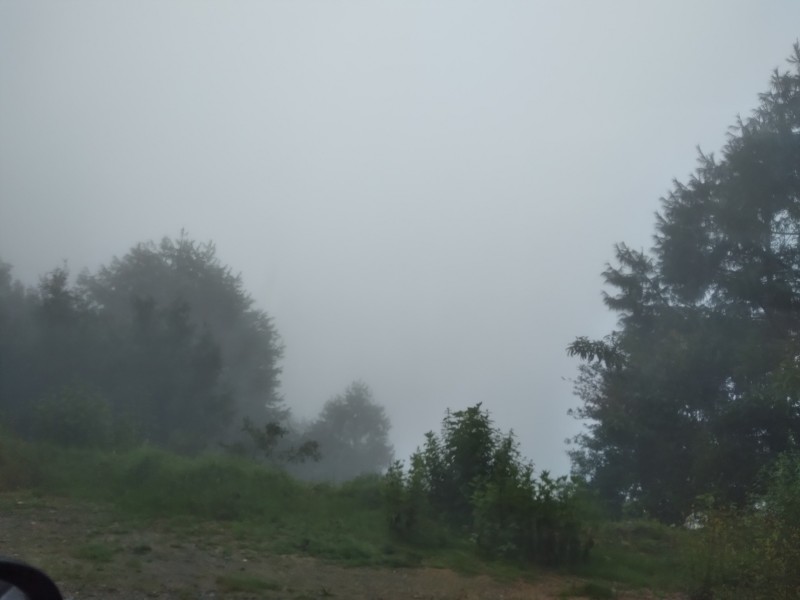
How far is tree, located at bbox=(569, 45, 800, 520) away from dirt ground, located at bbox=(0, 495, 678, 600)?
10303 millimetres

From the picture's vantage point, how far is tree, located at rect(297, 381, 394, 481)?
2445cm

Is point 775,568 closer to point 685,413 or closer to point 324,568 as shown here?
point 324,568

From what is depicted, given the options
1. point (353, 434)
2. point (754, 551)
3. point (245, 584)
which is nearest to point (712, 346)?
point (353, 434)

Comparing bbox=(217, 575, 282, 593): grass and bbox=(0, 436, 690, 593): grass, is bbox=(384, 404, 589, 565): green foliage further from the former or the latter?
bbox=(217, 575, 282, 593): grass

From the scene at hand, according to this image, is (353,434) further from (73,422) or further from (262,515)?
(262,515)

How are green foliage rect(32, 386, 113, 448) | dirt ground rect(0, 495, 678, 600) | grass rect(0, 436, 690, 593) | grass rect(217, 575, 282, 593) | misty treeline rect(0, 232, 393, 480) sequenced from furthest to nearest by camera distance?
1. misty treeline rect(0, 232, 393, 480)
2. green foliage rect(32, 386, 113, 448)
3. grass rect(0, 436, 690, 593)
4. grass rect(217, 575, 282, 593)
5. dirt ground rect(0, 495, 678, 600)

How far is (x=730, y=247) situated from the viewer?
21906 mm

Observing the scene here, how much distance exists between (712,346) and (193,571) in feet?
48.8

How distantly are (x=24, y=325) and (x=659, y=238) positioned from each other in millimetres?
17721

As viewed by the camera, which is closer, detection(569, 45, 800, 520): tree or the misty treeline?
detection(569, 45, 800, 520): tree

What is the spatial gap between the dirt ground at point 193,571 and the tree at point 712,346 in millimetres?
10303

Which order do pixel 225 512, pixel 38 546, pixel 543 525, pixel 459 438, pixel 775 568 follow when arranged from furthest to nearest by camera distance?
pixel 459 438, pixel 225 512, pixel 543 525, pixel 38 546, pixel 775 568

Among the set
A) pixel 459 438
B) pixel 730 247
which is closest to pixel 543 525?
pixel 459 438

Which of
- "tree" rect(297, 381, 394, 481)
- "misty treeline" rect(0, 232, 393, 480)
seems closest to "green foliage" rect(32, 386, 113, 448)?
"misty treeline" rect(0, 232, 393, 480)
